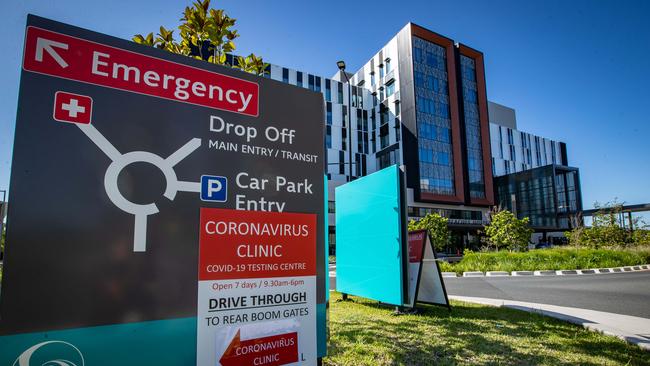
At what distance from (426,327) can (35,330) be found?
5709 mm

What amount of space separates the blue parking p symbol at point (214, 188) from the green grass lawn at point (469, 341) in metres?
2.91

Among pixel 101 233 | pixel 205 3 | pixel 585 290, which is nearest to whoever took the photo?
pixel 101 233

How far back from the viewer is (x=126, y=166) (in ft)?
7.00

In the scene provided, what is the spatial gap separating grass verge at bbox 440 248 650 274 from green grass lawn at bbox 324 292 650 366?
40.7ft

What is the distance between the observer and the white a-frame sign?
7.55m

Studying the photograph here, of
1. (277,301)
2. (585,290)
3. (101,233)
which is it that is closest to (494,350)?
(277,301)

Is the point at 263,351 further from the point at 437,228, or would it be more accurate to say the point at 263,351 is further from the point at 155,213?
the point at 437,228

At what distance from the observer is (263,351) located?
246 centimetres

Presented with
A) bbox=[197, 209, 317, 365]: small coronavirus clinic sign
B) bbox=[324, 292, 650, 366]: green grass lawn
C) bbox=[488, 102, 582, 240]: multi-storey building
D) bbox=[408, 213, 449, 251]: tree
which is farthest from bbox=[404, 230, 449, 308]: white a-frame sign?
bbox=[488, 102, 582, 240]: multi-storey building

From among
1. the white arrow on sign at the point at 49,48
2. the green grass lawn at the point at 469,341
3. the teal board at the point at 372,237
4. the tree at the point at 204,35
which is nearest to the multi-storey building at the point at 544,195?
the teal board at the point at 372,237

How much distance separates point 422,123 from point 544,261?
1118 inches

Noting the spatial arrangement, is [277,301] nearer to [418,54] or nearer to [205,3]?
[205,3]

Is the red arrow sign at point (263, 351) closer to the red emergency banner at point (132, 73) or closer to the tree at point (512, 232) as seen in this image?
the red emergency banner at point (132, 73)

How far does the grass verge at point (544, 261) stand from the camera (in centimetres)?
1842
